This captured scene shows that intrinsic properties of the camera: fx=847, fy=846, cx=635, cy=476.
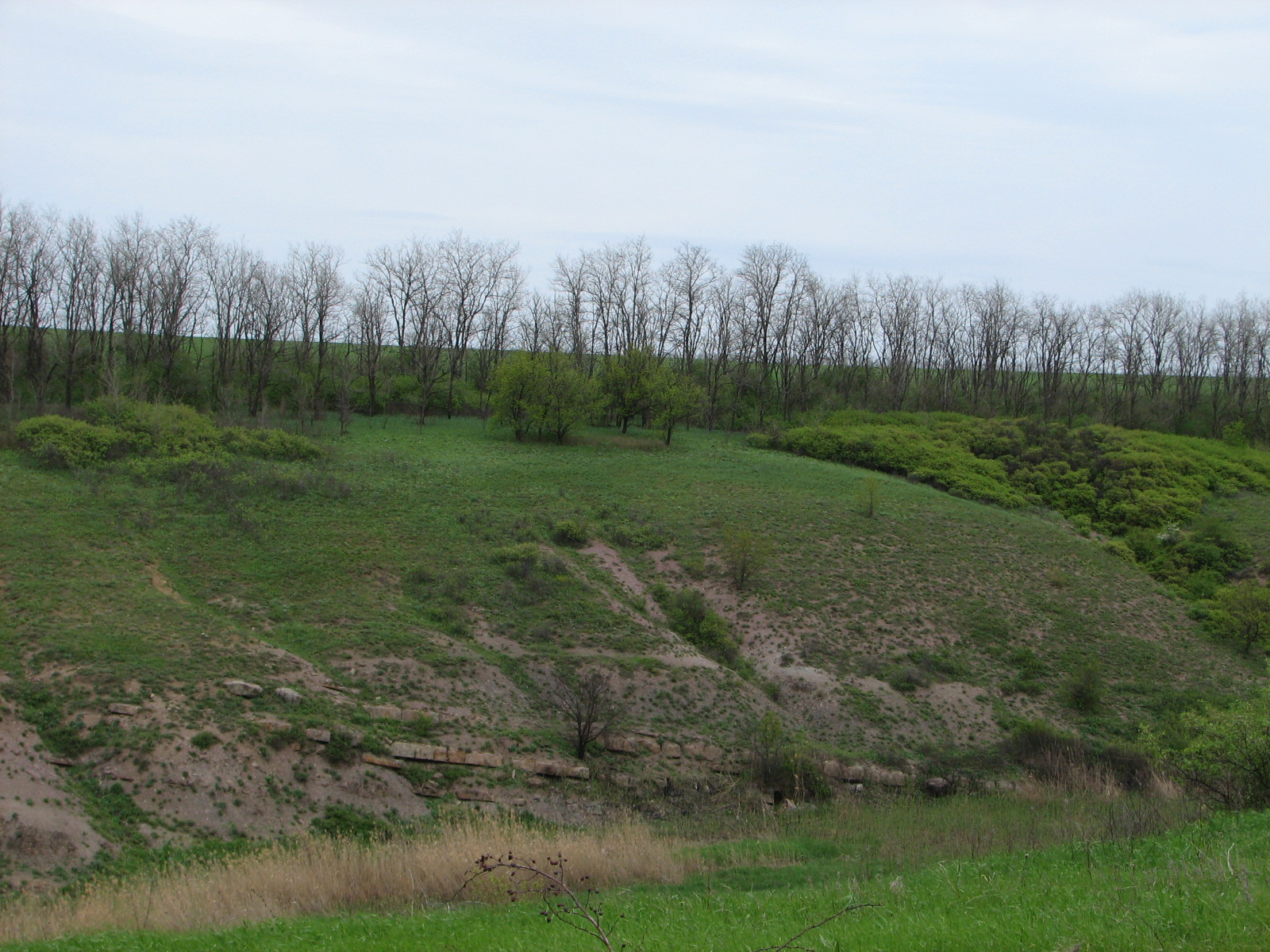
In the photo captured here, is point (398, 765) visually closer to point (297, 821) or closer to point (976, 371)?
point (297, 821)

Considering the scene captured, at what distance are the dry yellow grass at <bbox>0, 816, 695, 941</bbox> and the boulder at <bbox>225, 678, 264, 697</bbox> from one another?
238 inches

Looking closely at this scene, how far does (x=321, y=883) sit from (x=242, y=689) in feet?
33.5

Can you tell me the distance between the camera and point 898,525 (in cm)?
4241

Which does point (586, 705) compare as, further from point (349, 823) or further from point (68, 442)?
point (68, 442)

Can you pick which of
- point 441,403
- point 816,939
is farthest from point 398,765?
point 441,403

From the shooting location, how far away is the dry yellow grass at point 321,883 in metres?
11.9

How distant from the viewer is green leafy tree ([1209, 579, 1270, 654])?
3478cm

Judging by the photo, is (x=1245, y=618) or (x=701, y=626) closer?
(x=701, y=626)

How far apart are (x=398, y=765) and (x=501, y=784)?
260 centimetres

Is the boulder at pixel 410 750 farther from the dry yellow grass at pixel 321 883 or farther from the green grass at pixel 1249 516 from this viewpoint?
the green grass at pixel 1249 516

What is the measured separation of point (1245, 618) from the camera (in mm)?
35031

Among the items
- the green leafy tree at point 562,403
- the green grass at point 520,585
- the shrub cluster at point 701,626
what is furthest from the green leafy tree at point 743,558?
the green leafy tree at point 562,403

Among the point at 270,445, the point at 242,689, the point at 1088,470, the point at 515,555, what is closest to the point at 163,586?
the point at 242,689

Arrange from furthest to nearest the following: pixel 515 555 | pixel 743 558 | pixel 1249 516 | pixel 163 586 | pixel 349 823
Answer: pixel 1249 516 → pixel 743 558 → pixel 515 555 → pixel 163 586 → pixel 349 823
